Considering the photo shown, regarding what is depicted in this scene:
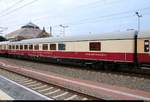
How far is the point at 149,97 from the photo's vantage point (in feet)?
40.0

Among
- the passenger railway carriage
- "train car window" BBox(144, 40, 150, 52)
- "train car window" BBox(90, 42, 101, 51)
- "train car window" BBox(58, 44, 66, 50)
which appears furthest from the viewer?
"train car window" BBox(58, 44, 66, 50)

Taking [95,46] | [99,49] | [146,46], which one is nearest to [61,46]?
[95,46]

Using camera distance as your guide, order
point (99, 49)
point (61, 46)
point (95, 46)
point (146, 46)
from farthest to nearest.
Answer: point (61, 46) < point (95, 46) < point (99, 49) < point (146, 46)

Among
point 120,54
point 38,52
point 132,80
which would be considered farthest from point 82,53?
point 38,52

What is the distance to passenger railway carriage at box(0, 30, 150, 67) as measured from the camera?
21.3 metres

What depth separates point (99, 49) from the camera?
2509 centimetres

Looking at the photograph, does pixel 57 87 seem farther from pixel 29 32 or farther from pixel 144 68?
pixel 29 32

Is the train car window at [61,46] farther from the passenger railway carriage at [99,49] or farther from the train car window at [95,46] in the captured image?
the train car window at [95,46]

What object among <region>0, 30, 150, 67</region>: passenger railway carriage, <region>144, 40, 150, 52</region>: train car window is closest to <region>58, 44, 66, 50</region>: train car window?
<region>0, 30, 150, 67</region>: passenger railway carriage

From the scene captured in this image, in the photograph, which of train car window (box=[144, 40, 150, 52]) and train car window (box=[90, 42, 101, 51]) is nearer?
→ train car window (box=[144, 40, 150, 52])

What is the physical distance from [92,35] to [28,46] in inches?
735

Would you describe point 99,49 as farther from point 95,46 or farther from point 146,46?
point 146,46

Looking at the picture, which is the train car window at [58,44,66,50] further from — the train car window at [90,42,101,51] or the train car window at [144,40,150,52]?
the train car window at [144,40,150,52]

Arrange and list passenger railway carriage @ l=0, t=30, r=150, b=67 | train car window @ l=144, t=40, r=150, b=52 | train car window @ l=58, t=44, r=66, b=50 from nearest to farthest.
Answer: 1. train car window @ l=144, t=40, r=150, b=52
2. passenger railway carriage @ l=0, t=30, r=150, b=67
3. train car window @ l=58, t=44, r=66, b=50
